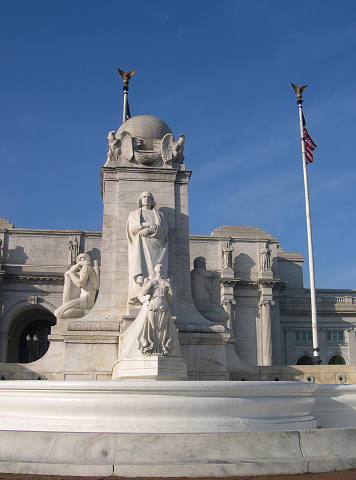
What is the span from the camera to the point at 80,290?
14227 mm

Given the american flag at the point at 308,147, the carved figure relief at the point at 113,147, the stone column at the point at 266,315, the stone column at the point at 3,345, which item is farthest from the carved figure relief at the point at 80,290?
the stone column at the point at 266,315

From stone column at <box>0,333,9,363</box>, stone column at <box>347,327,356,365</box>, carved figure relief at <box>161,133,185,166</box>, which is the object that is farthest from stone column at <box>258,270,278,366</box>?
carved figure relief at <box>161,133,185,166</box>

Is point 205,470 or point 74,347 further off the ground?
point 74,347

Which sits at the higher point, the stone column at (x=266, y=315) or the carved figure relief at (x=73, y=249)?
the carved figure relief at (x=73, y=249)

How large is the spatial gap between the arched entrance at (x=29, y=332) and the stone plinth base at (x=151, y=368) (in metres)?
43.9

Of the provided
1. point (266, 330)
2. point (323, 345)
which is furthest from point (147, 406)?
point (323, 345)

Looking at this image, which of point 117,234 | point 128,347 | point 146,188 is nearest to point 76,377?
point 128,347

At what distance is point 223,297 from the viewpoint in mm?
57219

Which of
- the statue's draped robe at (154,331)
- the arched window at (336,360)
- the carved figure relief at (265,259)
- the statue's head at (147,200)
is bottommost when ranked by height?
the arched window at (336,360)

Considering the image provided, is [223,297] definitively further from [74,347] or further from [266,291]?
[74,347]

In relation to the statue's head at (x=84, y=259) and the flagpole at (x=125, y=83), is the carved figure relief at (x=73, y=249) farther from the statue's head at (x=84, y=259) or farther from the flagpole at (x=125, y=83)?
the statue's head at (x=84, y=259)

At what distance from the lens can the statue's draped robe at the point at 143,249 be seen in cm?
1295

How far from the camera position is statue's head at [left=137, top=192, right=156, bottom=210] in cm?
1384

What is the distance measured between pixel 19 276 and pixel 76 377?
44170 millimetres
